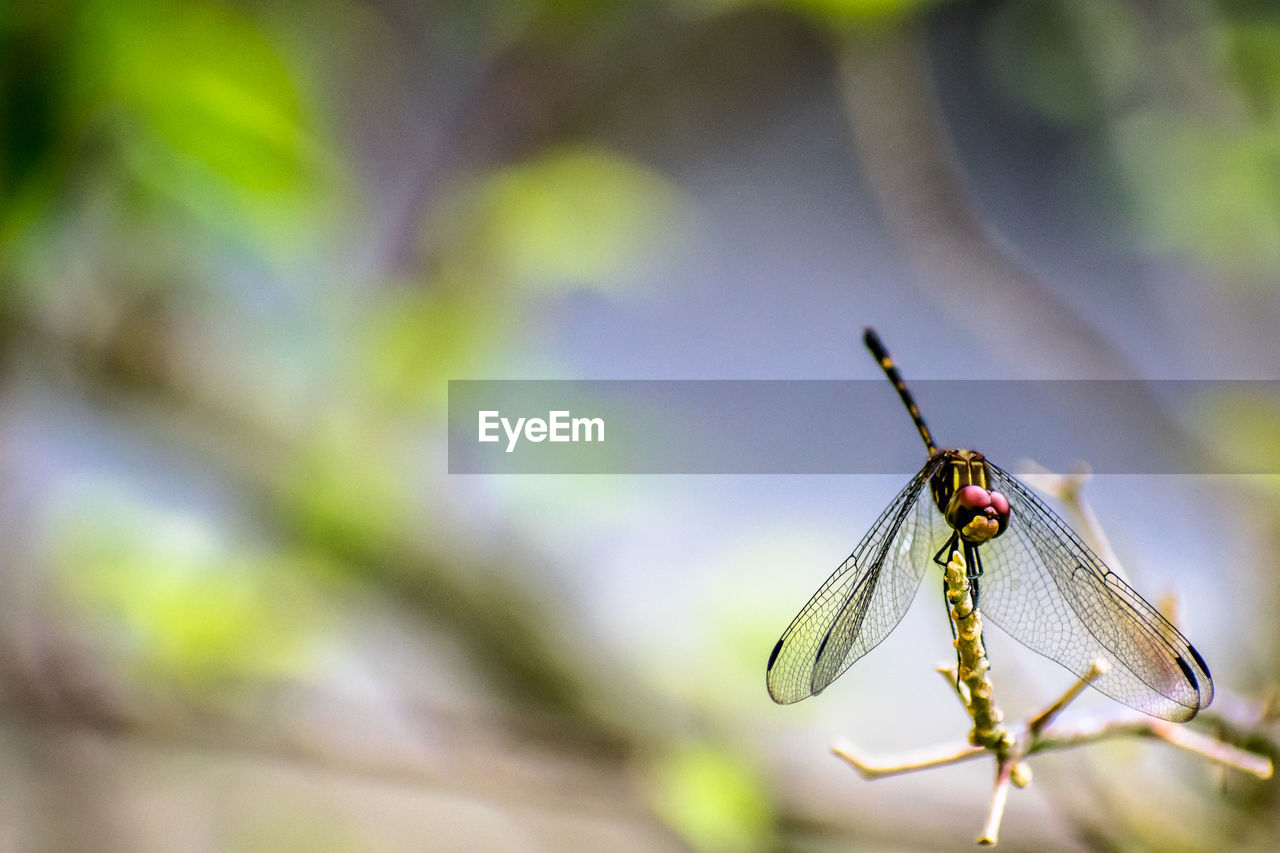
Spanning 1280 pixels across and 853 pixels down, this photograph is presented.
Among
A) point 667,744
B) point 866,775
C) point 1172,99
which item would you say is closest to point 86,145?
point 866,775

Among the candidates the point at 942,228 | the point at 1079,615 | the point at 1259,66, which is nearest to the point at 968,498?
the point at 1079,615

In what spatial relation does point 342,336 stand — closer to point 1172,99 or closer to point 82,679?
point 82,679

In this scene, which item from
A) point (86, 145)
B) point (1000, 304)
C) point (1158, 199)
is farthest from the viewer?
point (1158, 199)

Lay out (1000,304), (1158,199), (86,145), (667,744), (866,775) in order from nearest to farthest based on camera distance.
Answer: (866,775) < (86,145) < (1000,304) < (667,744) < (1158,199)

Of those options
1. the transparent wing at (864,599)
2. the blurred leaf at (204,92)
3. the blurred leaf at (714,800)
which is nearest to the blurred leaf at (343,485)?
the blurred leaf at (714,800)

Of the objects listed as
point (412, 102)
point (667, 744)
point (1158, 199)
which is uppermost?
point (412, 102)

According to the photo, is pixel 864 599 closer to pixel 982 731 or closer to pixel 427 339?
pixel 982 731
